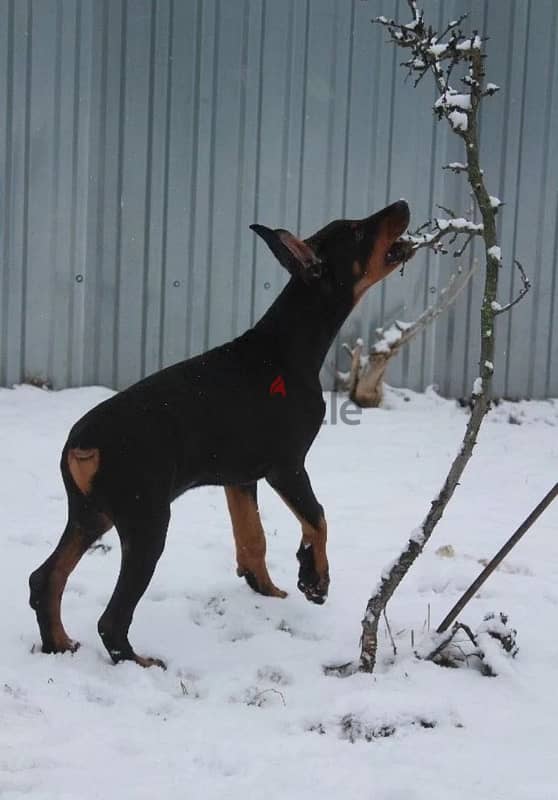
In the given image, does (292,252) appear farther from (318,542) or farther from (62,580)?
(62,580)

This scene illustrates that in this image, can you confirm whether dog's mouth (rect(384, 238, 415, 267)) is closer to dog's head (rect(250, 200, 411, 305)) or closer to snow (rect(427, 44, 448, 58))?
dog's head (rect(250, 200, 411, 305))

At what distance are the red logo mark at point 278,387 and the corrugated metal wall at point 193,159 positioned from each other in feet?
14.0

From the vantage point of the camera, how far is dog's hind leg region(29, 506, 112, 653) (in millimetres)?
3242

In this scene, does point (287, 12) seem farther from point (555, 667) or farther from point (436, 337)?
point (555, 667)

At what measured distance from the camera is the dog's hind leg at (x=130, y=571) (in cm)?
316

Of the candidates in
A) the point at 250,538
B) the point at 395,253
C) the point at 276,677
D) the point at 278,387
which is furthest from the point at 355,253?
the point at 276,677

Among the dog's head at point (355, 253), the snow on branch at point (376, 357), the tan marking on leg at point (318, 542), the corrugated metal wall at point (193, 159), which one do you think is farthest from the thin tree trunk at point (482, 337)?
the corrugated metal wall at point (193, 159)

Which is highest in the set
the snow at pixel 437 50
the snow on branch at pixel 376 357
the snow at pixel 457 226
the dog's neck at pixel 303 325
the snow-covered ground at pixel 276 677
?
the snow at pixel 437 50

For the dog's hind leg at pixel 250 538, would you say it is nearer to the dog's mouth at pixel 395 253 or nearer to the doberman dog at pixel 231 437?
the doberman dog at pixel 231 437

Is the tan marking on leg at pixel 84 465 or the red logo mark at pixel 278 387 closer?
the tan marking on leg at pixel 84 465

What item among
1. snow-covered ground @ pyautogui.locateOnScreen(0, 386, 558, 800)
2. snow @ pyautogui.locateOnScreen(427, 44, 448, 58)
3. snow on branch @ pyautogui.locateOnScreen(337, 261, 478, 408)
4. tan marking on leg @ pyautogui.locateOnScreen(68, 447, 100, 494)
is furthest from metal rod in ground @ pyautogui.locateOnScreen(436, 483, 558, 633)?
snow on branch @ pyautogui.locateOnScreen(337, 261, 478, 408)

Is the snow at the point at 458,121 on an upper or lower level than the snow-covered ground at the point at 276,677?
upper

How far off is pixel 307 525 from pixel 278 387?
525mm

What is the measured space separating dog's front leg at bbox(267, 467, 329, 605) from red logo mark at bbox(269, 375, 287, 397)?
0.28m
